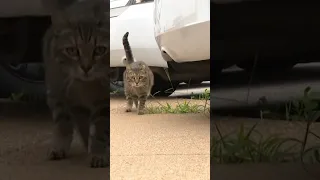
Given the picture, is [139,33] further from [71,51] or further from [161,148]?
[71,51]

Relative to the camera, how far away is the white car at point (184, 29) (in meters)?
1.34

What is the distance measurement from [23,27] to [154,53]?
1.59 metres

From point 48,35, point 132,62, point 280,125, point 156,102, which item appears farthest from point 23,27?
point 156,102

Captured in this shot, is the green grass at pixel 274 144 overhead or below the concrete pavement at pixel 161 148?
overhead

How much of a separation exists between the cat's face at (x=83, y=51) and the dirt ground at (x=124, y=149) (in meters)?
0.08

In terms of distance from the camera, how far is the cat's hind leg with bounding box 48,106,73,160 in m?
0.64

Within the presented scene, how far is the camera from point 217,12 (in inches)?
23.7

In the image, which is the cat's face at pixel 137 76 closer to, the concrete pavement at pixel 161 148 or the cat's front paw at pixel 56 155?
the concrete pavement at pixel 161 148

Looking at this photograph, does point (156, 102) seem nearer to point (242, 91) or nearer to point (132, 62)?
point (132, 62)

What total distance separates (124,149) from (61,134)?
0.52 meters

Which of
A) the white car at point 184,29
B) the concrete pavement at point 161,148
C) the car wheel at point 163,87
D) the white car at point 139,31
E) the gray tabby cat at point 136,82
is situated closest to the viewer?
the concrete pavement at point 161,148

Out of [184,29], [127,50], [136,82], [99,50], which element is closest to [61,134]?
[99,50]

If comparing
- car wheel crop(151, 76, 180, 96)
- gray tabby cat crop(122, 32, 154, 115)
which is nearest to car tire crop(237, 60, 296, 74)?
gray tabby cat crop(122, 32, 154, 115)

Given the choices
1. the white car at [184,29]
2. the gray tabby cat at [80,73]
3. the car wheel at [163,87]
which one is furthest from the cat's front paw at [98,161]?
the car wheel at [163,87]
